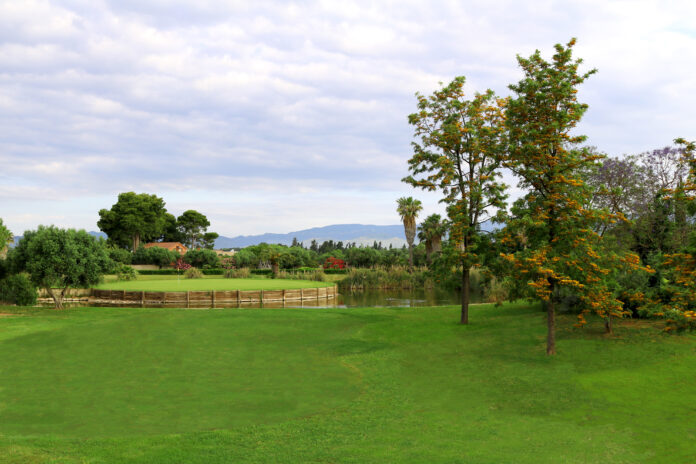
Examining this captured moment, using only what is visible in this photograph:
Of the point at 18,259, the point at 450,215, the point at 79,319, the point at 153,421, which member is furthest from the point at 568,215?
the point at 18,259

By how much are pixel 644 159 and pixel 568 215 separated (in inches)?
660

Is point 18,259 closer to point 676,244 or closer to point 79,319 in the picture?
point 79,319

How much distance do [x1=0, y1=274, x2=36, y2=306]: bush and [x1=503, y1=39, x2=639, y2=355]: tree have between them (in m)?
38.5

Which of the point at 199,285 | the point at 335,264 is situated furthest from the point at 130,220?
the point at 199,285

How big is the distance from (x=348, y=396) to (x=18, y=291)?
37.1m

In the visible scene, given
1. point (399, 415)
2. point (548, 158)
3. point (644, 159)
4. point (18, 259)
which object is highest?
point (644, 159)

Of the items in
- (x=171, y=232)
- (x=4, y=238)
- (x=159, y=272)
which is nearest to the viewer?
(x=4, y=238)

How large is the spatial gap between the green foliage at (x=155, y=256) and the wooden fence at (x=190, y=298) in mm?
49320

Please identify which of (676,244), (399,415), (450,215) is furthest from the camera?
(450,215)

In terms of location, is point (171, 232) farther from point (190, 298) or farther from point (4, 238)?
point (4, 238)

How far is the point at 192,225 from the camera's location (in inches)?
5472

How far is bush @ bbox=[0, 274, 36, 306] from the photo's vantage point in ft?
128

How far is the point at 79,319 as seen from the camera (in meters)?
28.8

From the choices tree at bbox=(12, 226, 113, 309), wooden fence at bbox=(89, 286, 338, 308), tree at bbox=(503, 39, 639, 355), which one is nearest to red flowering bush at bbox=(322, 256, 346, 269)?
wooden fence at bbox=(89, 286, 338, 308)
